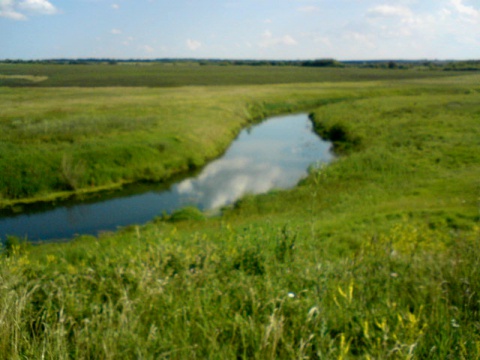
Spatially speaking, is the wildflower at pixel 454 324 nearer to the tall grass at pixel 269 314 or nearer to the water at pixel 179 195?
the tall grass at pixel 269 314

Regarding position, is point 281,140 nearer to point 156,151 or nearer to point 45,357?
point 156,151

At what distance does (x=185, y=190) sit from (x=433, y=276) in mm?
17516

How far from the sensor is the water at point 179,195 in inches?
635

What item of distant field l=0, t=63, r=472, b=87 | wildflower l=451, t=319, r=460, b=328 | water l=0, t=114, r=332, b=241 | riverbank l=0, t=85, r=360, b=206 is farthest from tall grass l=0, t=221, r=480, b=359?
distant field l=0, t=63, r=472, b=87

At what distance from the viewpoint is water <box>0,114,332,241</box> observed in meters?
16.1

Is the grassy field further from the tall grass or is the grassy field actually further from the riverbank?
the riverbank

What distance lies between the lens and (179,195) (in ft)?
65.0

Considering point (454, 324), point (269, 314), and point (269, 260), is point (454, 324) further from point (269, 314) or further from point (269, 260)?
point (269, 260)

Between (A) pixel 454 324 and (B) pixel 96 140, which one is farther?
(B) pixel 96 140

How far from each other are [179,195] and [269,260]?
15054 mm

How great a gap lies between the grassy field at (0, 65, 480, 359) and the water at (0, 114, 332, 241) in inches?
67.6

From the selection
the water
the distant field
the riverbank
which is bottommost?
the water

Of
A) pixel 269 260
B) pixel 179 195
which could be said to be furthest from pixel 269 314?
pixel 179 195

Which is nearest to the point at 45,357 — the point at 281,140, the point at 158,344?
the point at 158,344
